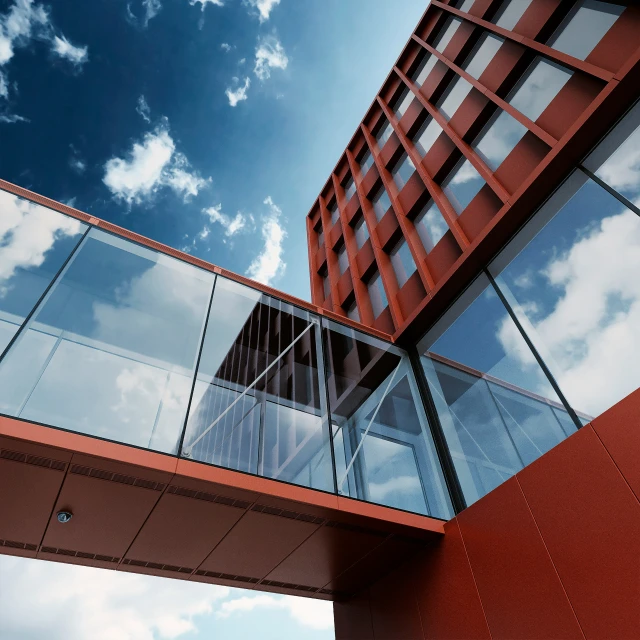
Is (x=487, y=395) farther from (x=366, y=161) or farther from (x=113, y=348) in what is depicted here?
(x=366, y=161)

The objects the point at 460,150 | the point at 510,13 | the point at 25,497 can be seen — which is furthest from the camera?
the point at 510,13

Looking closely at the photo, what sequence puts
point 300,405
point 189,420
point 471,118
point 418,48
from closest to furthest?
point 189,420 < point 300,405 < point 471,118 < point 418,48

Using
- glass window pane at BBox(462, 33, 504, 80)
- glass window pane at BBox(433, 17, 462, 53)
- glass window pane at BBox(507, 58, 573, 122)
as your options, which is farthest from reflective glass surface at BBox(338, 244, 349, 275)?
glass window pane at BBox(507, 58, 573, 122)

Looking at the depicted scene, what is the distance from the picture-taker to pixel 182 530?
5902 millimetres

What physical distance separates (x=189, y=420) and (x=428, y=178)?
26.5ft

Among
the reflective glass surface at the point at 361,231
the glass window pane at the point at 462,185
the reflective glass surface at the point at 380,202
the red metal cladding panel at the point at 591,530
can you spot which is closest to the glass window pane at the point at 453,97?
the glass window pane at the point at 462,185

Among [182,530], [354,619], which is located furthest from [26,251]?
[354,619]

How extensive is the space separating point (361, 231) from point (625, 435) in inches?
433

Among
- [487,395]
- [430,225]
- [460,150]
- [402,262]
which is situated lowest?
[487,395]

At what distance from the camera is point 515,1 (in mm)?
10289

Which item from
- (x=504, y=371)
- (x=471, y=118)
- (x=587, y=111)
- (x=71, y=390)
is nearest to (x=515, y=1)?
(x=471, y=118)

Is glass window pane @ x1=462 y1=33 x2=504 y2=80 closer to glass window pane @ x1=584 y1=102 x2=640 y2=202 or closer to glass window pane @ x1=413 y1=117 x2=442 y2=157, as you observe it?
glass window pane @ x1=413 y1=117 x2=442 y2=157

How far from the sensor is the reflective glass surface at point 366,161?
15748 millimetres

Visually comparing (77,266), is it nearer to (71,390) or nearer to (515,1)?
(71,390)
